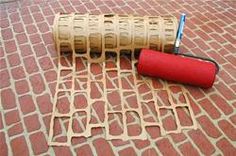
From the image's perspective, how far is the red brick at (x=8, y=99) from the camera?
1.39 metres

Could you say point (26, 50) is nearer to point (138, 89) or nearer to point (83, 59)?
point (83, 59)

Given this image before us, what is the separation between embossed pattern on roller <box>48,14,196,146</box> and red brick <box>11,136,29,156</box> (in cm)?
10

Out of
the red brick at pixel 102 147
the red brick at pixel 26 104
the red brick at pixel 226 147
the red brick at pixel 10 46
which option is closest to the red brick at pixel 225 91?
the red brick at pixel 226 147

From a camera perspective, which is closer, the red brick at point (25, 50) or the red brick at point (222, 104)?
the red brick at point (222, 104)

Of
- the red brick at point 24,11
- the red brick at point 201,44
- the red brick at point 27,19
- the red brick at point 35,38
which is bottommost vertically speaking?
the red brick at point 201,44

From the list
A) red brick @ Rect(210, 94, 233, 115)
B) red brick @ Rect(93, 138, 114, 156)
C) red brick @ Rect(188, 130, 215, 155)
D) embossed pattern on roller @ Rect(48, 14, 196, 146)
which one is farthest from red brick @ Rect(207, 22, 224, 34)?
red brick @ Rect(93, 138, 114, 156)

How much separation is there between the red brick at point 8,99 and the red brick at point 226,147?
0.93m

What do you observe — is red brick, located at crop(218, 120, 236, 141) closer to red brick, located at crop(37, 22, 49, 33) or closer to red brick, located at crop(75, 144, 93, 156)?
red brick, located at crop(75, 144, 93, 156)

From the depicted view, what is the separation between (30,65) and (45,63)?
3.1 inches

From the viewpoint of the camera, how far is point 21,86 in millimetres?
1483

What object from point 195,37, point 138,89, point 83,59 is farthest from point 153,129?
point 195,37

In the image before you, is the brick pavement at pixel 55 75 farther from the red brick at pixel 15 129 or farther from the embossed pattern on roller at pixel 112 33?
the embossed pattern on roller at pixel 112 33

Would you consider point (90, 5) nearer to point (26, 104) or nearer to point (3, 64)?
point (3, 64)

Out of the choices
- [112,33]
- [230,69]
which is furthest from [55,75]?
[230,69]
